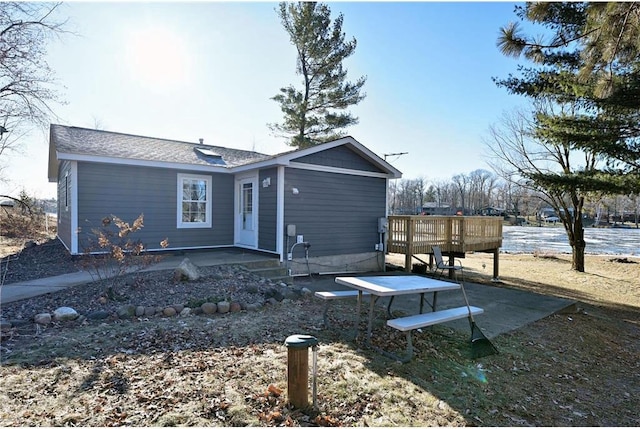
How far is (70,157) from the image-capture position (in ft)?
24.2

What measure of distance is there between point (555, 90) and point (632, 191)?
2.84 metres

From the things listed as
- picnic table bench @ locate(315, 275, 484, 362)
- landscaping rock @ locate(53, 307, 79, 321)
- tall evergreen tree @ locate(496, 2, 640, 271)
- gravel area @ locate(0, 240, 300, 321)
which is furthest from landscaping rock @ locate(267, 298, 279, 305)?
tall evergreen tree @ locate(496, 2, 640, 271)

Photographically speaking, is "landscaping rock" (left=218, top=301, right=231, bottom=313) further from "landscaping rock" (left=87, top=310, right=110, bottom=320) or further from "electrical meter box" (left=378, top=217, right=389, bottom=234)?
"electrical meter box" (left=378, top=217, right=389, bottom=234)

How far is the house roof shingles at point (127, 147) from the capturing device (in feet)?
26.1

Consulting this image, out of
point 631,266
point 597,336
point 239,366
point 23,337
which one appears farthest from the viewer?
point 631,266

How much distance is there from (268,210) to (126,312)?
15.0 feet

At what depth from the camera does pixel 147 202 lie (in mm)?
8633

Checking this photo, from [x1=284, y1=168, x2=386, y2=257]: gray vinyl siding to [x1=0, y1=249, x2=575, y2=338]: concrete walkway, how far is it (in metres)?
1.11

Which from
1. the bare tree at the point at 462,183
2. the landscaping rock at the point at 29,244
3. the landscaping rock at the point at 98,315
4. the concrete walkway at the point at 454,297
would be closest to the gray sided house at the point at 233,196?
the concrete walkway at the point at 454,297

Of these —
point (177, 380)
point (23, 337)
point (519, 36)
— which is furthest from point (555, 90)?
point (23, 337)

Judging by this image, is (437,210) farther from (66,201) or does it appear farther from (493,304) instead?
(66,201)

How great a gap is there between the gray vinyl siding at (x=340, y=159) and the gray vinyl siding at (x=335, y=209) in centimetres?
27

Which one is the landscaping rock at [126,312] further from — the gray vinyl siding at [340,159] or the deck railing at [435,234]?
the deck railing at [435,234]

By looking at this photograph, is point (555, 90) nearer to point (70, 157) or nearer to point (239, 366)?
point (239, 366)
